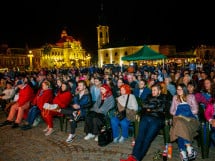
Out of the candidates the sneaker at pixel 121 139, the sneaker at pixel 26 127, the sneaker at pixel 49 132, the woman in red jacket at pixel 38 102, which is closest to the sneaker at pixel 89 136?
the sneaker at pixel 121 139

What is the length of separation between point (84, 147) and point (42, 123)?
321cm

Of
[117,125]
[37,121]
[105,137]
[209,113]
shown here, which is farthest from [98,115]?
[37,121]

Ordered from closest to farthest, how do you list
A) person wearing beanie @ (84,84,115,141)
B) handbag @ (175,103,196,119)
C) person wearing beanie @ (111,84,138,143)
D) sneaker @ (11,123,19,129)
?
handbag @ (175,103,196,119), person wearing beanie @ (111,84,138,143), person wearing beanie @ (84,84,115,141), sneaker @ (11,123,19,129)

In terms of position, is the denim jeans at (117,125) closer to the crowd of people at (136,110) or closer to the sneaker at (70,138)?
the crowd of people at (136,110)

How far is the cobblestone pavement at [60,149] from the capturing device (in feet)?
18.1

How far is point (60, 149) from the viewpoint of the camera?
6.12 metres

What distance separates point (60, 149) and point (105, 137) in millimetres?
1125

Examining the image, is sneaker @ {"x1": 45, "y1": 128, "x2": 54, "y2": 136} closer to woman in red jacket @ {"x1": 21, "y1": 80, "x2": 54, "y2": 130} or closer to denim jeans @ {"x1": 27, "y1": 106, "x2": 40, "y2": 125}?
woman in red jacket @ {"x1": 21, "y1": 80, "x2": 54, "y2": 130}

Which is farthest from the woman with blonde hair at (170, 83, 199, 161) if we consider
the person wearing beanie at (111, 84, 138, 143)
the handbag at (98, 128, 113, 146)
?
the handbag at (98, 128, 113, 146)

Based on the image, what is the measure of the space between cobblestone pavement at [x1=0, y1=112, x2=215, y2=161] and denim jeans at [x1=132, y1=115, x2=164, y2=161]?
0.35 m

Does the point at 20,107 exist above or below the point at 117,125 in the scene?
above

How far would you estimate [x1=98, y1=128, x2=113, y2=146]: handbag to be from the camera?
6.18 metres

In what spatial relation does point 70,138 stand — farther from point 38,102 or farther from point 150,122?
point 150,122

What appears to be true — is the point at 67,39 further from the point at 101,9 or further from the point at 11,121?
the point at 11,121
